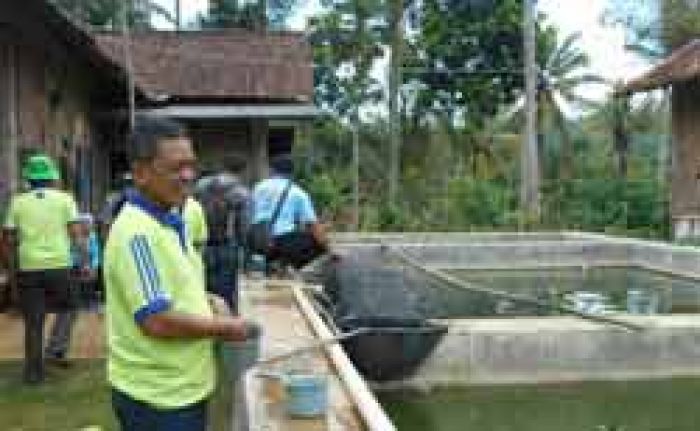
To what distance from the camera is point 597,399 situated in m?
10.3

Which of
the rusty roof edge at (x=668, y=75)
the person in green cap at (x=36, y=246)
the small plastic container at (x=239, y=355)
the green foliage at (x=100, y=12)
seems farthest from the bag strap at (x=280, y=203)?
the green foliage at (x=100, y=12)

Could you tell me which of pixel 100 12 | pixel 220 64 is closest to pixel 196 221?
pixel 220 64

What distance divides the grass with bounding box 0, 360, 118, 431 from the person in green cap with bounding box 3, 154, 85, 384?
203 mm

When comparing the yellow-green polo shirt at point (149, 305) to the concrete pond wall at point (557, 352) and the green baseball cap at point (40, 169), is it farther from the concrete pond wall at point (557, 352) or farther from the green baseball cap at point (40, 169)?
the concrete pond wall at point (557, 352)

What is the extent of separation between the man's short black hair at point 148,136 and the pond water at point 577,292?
9.30 metres

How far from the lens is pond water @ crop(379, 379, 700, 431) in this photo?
9453mm

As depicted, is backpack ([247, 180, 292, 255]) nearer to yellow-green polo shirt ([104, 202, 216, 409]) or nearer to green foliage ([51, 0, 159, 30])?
yellow-green polo shirt ([104, 202, 216, 409])

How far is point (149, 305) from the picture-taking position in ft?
10.7

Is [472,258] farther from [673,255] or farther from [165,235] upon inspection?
[165,235]

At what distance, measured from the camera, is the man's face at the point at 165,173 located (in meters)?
3.38

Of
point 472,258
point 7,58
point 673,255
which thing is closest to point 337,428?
point 7,58

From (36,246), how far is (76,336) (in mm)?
2306

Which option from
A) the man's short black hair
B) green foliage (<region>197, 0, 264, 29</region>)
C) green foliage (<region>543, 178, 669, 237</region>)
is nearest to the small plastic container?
the man's short black hair

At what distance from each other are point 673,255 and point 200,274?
15915 millimetres
